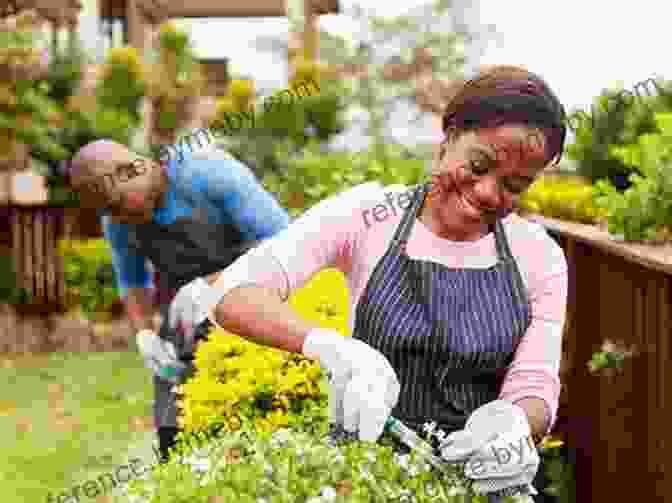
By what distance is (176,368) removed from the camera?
167 inches

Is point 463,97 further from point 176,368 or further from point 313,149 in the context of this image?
point 313,149

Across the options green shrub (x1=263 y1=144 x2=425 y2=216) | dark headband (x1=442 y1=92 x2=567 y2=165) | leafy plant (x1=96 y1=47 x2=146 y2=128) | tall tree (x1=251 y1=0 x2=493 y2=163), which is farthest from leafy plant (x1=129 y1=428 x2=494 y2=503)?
tall tree (x1=251 y1=0 x2=493 y2=163)

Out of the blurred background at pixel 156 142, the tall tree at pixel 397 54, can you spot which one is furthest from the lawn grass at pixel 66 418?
the tall tree at pixel 397 54

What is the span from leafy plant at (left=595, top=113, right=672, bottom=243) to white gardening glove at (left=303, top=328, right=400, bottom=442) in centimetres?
179

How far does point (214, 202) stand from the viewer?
4.17 metres

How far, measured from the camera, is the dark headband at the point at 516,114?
86.5 inches

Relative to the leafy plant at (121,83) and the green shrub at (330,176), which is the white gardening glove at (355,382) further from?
the leafy plant at (121,83)

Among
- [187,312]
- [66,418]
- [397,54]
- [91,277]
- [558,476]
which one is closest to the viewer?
[187,312]

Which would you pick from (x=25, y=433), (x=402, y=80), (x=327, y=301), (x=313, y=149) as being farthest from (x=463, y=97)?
(x=402, y=80)

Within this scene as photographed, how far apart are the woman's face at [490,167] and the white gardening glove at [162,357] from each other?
2.14 meters

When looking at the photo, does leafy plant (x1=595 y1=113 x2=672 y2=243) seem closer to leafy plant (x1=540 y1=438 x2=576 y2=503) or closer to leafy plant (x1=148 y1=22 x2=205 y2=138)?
leafy plant (x1=540 y1=438 x2=576 y2=503)

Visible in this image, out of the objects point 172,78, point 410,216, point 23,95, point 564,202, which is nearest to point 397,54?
point 172,78

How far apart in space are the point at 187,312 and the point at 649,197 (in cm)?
169

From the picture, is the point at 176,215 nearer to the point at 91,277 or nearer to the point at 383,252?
the point at 383,252
